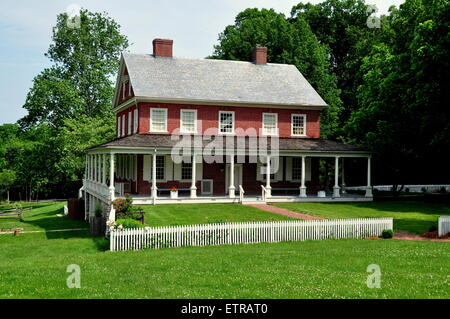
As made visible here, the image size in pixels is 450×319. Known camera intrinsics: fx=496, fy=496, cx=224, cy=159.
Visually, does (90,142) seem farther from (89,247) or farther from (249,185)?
(89,247)

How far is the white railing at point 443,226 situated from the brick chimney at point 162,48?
23.8 metres

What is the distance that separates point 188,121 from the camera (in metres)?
33.8

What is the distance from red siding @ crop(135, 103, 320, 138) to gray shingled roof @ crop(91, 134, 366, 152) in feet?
2.57

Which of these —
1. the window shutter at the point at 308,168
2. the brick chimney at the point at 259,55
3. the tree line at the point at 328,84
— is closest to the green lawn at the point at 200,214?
the window shutter at the point at 308,168

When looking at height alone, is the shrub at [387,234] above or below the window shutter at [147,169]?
below

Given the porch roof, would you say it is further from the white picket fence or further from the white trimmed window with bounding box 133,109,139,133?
the white picket fence

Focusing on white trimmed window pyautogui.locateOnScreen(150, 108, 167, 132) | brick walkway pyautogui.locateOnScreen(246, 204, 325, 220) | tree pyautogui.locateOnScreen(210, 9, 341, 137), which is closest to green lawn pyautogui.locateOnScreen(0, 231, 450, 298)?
brick walkway pyautogui.locateOnScreen(246, 204, 325, 220)

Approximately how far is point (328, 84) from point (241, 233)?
33704 millimetres

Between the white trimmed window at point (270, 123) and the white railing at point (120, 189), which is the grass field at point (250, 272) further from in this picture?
the white trimmed window at point (270, 123)

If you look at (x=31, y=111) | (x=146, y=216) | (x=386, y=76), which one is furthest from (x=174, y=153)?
(x=31, y=111)

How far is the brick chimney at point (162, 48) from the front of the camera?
1453 inches

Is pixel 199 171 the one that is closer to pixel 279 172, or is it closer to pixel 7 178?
pixel 279 172

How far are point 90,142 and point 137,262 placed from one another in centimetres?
3253

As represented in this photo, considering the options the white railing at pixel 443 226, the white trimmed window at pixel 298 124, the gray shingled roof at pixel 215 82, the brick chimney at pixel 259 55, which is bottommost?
the white railing at pixel 443 226
